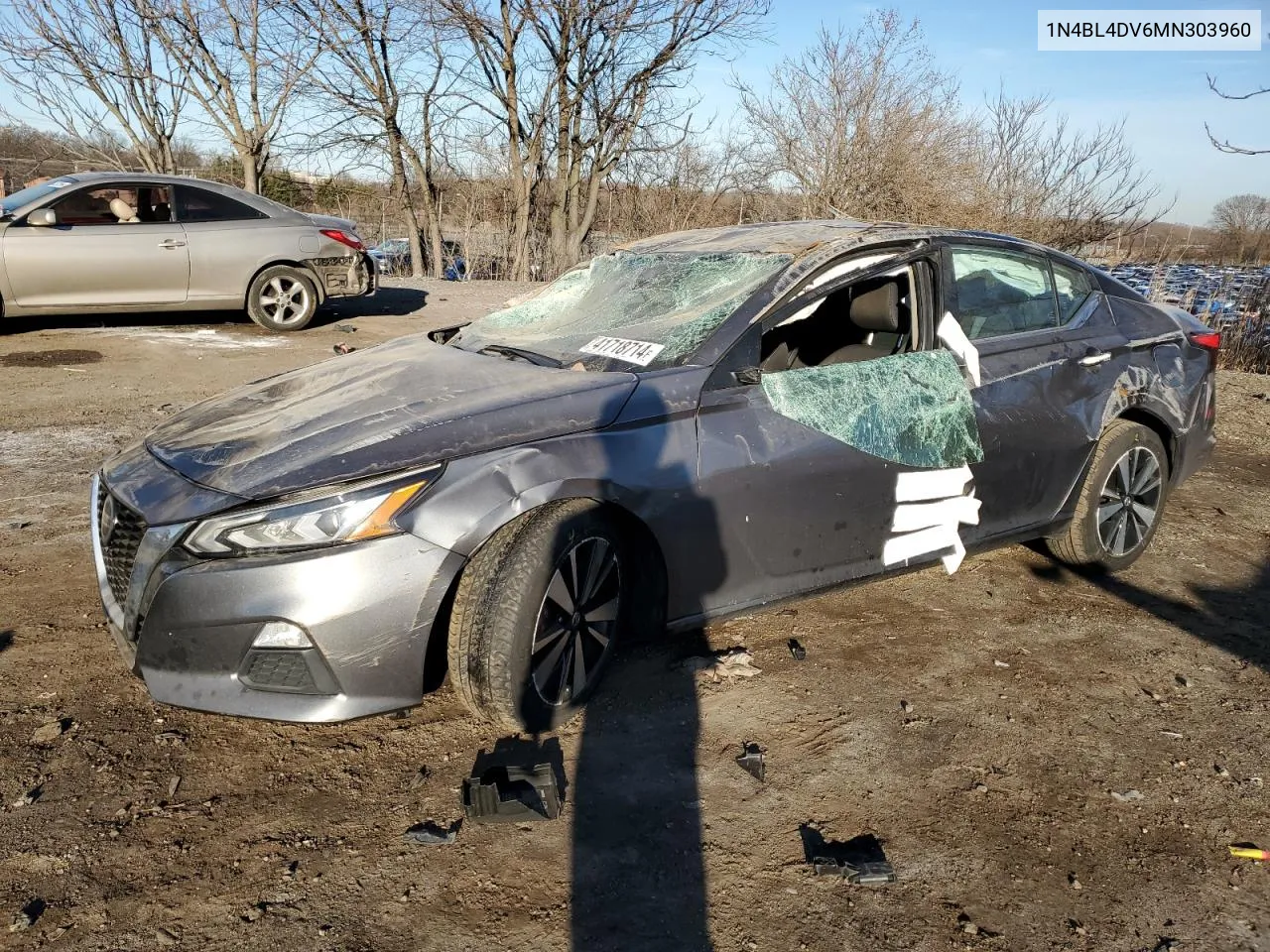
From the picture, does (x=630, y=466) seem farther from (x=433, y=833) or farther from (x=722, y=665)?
(x=433, y=833)

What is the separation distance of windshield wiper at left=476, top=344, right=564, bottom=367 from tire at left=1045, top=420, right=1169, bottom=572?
8.24ft

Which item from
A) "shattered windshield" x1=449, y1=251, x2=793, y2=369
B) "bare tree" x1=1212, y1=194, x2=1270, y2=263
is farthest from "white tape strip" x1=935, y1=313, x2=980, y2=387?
"bare tree" x1=1212, y1=194, x2=1270, y2=263

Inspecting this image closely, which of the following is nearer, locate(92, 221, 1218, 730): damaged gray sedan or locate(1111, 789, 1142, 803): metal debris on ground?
locate(92, 221, 1218, 730): damaged gray sedan

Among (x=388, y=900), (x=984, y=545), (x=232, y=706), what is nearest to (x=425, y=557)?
(x=232, y=706)

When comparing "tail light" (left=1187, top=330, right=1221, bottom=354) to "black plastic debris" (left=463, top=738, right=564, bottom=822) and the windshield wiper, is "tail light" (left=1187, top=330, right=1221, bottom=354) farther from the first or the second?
"black plastic debris" (left=463, top=738, right=564, bottom=822)

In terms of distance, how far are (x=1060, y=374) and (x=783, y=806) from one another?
7.87ft

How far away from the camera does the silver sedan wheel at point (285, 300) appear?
416 inches

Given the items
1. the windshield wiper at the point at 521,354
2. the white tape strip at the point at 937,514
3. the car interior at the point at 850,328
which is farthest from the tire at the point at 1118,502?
the windshield wiper at the point at 521,354

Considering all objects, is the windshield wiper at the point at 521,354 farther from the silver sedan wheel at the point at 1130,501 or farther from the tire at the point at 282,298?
the tire at the point at 282,298

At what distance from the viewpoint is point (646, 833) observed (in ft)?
8.41

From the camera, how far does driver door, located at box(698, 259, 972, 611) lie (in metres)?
3.18

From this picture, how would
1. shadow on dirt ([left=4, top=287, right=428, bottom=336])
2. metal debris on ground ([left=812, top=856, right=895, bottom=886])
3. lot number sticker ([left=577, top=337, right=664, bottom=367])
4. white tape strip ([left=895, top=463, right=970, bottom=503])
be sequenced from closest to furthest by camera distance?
metal debris on ground ([left=812, top=856, right=895, bottom=886]) < lot number sticker ([left=577, top=337, right=664, bottom=367]) < white tape strip ([left=895, top=463, right=970, bottom=503]) < shadow on dirt ([left=4, top=287, right=428, bottom=336])

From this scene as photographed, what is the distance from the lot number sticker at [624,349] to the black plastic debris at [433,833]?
1.61m

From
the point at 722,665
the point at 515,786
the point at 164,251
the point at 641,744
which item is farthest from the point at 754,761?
the point at 164,251
